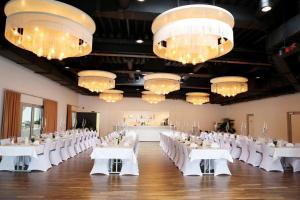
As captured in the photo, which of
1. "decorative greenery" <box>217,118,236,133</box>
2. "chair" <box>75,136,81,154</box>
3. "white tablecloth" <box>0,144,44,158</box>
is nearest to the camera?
"white tablecloth" <box>0,144,44,158</box>

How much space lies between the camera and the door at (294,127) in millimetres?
11690

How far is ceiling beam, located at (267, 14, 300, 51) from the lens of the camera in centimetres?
480

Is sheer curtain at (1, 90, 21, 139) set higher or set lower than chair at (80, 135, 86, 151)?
higher

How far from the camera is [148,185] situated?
569 cm

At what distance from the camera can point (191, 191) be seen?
526 cm

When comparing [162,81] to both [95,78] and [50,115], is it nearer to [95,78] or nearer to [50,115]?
[95,78]

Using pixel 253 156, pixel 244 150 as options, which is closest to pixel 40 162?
pixel 253 156

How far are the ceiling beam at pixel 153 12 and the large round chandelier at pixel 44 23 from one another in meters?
0.72

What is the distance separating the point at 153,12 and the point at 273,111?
11253 millimetres

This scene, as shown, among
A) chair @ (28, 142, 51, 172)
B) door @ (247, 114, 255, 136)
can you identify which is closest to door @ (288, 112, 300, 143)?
door @ (247, 114, 255, 136)

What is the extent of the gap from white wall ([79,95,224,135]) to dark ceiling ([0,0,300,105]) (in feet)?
21.8

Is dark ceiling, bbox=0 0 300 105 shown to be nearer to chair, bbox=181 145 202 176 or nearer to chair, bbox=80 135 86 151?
chair, bbox=80 135 86 151

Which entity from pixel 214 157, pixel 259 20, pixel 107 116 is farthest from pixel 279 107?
pixel 107 116

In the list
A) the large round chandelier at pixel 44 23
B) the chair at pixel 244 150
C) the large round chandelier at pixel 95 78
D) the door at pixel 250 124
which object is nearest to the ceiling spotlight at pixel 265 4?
the large round chandelier at pixel 44 23
